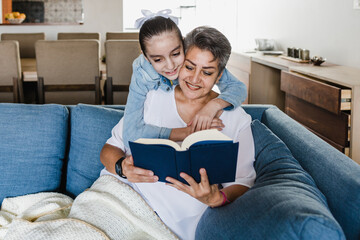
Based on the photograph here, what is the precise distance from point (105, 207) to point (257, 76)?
2.93 meters

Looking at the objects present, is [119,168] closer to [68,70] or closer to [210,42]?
[210,42]

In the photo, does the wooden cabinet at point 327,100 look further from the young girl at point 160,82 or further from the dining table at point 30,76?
the dining table at point 30,76

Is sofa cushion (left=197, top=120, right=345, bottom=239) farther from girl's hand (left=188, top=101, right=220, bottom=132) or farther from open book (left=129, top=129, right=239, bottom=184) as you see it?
girl's hand (left=188, top=101, right=220, bottom=132)

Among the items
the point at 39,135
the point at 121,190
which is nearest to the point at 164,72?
the point at 121,190

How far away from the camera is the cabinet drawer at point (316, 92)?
83.6 inches

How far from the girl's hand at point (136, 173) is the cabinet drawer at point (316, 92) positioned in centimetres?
133

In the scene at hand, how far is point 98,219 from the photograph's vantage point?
1254 mm

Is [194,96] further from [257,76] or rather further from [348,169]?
[257,76]

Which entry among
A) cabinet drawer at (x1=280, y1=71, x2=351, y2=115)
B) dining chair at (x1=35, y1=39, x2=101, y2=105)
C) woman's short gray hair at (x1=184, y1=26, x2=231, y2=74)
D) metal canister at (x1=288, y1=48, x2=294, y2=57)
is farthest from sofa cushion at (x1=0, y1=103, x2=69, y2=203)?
metal canister at (x1=288, y1=48, x2=294, y2=57)

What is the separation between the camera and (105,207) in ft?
4.26

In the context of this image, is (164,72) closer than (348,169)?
No

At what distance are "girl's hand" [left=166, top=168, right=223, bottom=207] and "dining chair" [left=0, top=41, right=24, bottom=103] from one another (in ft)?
8.98

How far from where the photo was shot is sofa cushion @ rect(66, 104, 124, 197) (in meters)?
1.72

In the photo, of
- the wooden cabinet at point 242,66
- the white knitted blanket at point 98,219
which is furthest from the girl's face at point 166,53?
the wooden cabinet at point 242,66
